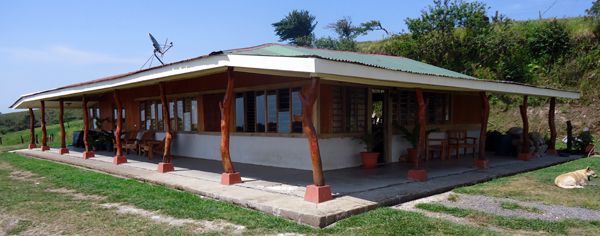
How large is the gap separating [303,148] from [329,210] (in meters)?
3.53

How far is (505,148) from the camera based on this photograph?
1127 cm

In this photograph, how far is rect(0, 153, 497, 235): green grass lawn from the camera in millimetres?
4391

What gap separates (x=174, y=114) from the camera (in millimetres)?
12320

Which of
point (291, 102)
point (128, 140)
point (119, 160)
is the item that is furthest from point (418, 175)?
point (128, 140)

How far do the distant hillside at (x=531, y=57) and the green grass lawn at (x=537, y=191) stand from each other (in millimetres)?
10001

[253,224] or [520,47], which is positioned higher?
[520,47]

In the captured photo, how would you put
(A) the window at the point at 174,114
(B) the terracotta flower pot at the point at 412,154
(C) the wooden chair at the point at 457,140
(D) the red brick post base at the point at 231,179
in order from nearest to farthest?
(D) the red brick post base at the point at 231,179, (B) the terracotta flower pot at the point at 412,154, (C) the wooden chair at the point at 457,140, (A) the window at the point at 174,114

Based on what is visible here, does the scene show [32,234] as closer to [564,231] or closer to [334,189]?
[334,189]

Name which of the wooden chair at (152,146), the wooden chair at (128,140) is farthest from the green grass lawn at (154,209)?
the wooden chair at (128,140)

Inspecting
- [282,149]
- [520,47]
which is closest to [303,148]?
[282,149]

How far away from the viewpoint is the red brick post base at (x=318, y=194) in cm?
532

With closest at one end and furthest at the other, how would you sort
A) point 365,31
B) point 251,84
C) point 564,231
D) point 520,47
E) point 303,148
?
point 564,231 < point 303,148 < point 251,84 < point 520,47 < point 365,31

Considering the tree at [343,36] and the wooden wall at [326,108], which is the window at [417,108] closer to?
the wooden wall at [326,108]

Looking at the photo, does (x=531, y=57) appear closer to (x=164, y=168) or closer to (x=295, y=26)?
(x=164, y=168)
